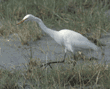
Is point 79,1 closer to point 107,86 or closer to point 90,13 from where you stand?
point 90,13

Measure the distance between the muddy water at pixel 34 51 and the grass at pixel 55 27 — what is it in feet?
0.46

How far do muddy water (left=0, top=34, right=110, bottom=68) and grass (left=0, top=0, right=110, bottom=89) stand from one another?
140mm

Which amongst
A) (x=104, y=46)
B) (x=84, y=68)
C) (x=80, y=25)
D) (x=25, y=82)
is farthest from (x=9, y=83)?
(x=80, y=25)

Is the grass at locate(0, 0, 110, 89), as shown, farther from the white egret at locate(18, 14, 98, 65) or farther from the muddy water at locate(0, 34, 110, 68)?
the white egret at locate(18, 14, 98, 65)

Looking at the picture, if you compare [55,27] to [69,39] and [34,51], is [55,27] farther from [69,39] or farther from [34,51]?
[69,39]

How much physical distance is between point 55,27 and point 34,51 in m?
1.05

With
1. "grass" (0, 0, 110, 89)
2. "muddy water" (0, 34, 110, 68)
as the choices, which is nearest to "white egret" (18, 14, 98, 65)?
"muddy water" (0, 34, 110, 68)

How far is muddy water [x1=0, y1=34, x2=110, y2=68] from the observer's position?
288 cm

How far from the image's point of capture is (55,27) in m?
4.01

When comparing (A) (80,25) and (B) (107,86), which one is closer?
(B) (107,86)

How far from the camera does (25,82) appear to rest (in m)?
2.26

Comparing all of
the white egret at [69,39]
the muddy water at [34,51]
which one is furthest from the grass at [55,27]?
the white egret at [69,39]

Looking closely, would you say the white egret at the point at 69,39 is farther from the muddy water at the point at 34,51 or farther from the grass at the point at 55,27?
the grass at the point at 55,27

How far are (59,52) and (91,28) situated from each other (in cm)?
101
